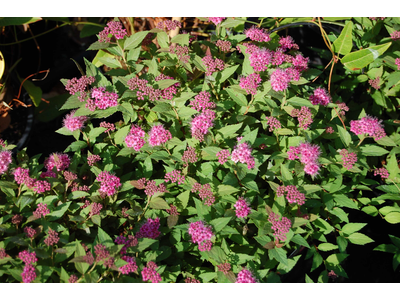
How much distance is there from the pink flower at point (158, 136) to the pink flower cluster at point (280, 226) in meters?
0.57

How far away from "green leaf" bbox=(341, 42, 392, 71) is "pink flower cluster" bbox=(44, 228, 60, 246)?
4.88 feet

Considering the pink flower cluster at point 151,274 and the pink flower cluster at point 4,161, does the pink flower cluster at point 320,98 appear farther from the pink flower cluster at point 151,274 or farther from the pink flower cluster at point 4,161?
the pink flower cluster at point 4,161

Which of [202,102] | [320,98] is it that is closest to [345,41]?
[320,98]

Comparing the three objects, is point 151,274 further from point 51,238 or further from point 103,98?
point 103,98

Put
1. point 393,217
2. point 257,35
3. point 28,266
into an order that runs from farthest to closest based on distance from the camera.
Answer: point 257,35 < point 393,217 < point 28,266

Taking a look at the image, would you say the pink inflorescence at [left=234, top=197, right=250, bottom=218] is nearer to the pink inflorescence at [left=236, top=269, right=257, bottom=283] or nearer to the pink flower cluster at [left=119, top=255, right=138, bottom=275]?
the pink inflorescence at [left=236, top=269, right=257, bottom=283]

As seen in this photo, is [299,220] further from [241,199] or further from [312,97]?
[312,97]

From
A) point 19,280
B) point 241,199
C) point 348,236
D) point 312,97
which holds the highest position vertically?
point 312,97

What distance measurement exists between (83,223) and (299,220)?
914mm

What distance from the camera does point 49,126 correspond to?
2.85m

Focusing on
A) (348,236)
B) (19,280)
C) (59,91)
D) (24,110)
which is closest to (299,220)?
(348,236)

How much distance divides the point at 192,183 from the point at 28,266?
2.31 feet

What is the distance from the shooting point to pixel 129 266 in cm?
123

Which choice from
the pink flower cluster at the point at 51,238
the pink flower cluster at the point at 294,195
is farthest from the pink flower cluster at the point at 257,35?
the pink flower cluster at the point at 51,238
